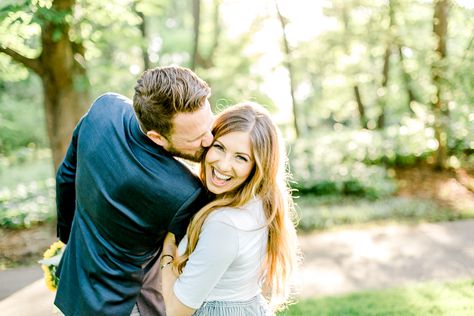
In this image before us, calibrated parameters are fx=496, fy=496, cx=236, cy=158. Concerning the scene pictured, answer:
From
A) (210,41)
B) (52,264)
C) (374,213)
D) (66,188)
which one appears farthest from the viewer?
(210,41)

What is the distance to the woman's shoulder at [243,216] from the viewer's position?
81.8 inches

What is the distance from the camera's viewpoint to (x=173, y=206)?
2016 mm

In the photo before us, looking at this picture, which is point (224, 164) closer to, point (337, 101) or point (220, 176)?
point (220, 176)

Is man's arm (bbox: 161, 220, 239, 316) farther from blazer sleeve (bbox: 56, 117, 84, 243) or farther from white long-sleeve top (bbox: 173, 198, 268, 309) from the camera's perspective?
blazer sleeve (bbox: 56, 117, 84, 243)

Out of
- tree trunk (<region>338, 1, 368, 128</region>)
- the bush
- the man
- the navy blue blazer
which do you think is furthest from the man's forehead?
tree trunk (<region>338, 1, 368, 128</region>)

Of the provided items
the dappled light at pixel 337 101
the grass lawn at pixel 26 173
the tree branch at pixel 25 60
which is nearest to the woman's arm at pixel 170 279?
the dappled light at pixel 337 101

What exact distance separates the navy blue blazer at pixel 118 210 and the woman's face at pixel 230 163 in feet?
0.40

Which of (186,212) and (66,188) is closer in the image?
(186,212)

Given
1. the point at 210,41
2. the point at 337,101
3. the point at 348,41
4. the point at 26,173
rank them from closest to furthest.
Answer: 1. the point at 348,41
2. the point at 210,41
3. the point at 26,173
4. the point at 337,101

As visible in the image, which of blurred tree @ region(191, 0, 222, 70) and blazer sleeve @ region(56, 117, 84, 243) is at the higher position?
blurred tree @ region(191, 0, 222, 70)

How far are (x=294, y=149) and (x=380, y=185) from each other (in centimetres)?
225

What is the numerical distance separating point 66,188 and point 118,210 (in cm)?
64

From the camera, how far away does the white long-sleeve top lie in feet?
6.70

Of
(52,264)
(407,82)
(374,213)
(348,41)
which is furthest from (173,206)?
(348,41)
